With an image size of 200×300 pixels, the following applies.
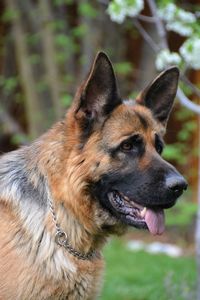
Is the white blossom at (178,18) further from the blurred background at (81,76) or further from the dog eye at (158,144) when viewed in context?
the blurred background at (81,76)

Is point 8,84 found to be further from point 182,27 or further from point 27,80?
point 182,27

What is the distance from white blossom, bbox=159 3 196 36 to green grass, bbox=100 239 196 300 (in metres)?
1.87

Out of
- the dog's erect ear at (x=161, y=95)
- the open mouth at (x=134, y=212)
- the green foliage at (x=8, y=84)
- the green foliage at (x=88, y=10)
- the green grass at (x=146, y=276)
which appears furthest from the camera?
the green foliage at (x=8, y=84)

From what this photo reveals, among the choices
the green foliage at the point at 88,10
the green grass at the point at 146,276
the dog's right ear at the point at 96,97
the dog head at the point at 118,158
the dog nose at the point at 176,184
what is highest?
the dog's right ear at the point at 96,97

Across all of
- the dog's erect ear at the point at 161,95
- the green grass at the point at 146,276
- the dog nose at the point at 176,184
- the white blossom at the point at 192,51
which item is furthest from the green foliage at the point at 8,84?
the dog nose at the point at 176,184

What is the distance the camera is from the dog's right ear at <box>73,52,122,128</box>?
4.46 meters

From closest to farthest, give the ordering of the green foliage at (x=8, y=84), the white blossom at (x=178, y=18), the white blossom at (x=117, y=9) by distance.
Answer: the white blossom at (x=117, y=9)
the white blossom at (x=178, y=18)
the green foliage at (x=8, y=84)

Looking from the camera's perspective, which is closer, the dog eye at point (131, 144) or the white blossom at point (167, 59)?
the dog eye at point (131, 144)

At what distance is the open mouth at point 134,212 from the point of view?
14.5 ft

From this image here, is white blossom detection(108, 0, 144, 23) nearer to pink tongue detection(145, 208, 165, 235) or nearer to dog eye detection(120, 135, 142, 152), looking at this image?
dog eye detection(120, 135, 142, 152)

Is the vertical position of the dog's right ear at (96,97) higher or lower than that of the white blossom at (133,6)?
higher

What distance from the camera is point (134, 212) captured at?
445 cm

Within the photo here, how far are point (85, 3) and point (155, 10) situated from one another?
3.73 meters

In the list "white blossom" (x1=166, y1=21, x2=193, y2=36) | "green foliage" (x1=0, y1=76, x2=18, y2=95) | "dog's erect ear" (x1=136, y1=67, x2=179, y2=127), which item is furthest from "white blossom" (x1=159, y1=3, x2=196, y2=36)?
"green foliage" (x1=0, y1=76, x2=18, y2=95)
